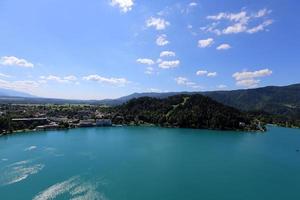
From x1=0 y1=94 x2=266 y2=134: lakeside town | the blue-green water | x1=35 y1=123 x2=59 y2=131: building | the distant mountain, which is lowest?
the blue-green water

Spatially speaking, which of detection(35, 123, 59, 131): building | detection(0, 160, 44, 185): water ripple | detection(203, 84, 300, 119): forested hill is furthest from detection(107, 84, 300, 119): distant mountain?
detection(0, 160, 44, 185): water ripple

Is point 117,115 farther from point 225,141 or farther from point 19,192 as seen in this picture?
point 19,192

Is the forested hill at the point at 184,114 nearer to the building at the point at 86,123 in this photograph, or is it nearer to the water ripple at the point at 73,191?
the building at the point at 86,123

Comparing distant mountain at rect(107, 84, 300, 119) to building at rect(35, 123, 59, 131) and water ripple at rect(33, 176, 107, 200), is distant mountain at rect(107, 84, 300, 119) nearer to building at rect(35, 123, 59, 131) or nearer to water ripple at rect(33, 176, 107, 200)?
building at rect(35, 123, 59, 131)

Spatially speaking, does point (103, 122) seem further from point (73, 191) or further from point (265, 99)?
point (265, 99)

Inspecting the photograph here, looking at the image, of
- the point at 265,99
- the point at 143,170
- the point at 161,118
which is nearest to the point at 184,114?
the point at 161,118

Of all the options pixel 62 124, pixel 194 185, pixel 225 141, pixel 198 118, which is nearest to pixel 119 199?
pixel 194 185
